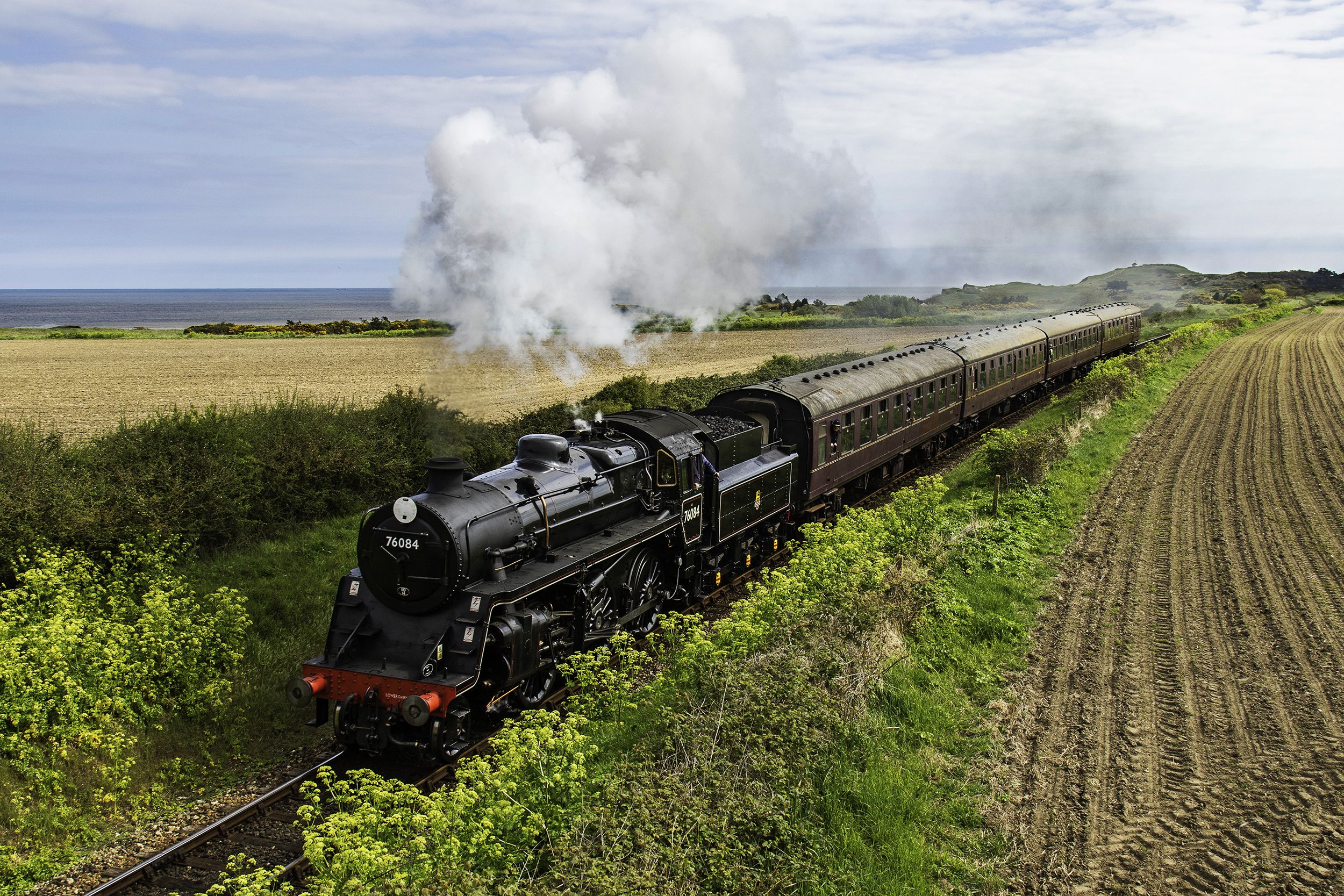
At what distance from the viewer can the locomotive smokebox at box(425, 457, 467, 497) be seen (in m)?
9.52

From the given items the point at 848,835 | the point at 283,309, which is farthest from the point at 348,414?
the point at 283,309

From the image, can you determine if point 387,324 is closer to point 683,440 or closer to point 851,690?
point 683,440

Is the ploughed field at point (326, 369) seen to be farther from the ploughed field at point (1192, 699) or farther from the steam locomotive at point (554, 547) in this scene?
the ploughed field at point (1192, 699)

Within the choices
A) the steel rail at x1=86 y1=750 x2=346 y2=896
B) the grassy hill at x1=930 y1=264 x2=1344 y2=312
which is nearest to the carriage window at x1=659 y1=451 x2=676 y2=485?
the steel rail at x1=86 y1=750 x2=346 y2=896

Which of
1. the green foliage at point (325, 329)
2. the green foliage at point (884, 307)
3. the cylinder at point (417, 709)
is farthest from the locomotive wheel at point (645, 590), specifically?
the green foliage at point (325, 329)

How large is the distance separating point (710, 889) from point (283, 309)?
672ft

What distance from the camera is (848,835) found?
6.78 meters

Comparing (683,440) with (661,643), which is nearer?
(661,643)

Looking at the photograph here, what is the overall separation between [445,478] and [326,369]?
33.8 m

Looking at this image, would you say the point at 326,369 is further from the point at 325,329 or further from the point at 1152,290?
the point at 1152,290

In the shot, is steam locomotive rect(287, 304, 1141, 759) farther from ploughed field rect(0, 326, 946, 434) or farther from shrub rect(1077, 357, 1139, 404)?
shrub rect(1077, 357, 1139, 404)

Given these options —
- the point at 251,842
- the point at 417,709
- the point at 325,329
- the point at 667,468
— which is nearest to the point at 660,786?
the point at 417,709

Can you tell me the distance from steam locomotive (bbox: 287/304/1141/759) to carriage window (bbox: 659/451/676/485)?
0.02 metres

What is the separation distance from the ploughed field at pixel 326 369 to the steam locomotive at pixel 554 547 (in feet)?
8.32
